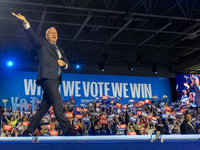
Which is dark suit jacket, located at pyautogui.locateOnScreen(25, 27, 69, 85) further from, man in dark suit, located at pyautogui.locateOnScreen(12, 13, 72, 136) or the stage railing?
the stage railing

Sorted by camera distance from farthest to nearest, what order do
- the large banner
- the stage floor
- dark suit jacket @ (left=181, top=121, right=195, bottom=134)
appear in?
the large banner < dark suit jacket @ (left=181, top=121, right=195, bottom=134) < the stage floor

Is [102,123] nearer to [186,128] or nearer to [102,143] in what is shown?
[186,128]

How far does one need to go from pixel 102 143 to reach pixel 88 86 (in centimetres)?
1032

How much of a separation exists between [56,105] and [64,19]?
790 centimetres

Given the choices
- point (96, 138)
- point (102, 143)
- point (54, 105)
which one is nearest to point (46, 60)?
point (54, 105)

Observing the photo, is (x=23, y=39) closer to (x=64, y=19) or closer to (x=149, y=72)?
(x=64, y=19)

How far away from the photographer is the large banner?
10578 millimetres

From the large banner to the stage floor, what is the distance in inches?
364

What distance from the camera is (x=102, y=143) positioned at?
1414mm

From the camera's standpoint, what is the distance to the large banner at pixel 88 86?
1058 cm

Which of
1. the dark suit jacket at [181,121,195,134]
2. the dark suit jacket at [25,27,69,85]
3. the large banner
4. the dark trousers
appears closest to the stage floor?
the dark trousers

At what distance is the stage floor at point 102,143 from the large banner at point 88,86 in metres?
9.24

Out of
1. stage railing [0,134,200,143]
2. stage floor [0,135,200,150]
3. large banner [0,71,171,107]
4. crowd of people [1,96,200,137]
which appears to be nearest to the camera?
stage floor [0,135,200,150]

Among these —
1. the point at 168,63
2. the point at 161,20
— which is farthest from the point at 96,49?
the point at 168,63
